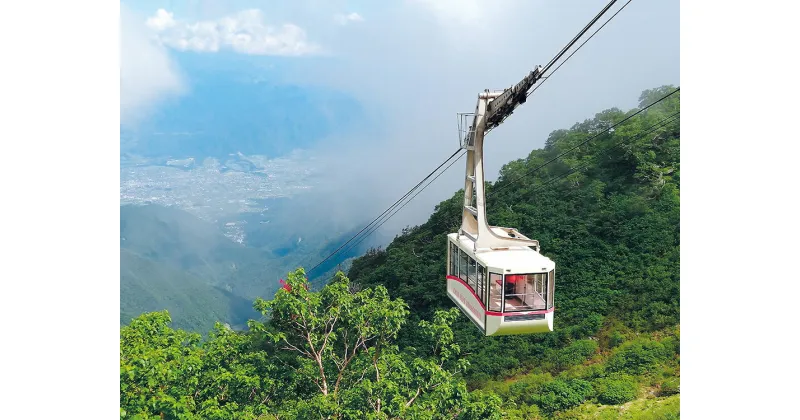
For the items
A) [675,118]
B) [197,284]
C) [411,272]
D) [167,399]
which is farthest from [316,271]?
[167,399]

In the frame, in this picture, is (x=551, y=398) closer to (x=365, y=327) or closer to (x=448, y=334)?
(x=448, y=334)

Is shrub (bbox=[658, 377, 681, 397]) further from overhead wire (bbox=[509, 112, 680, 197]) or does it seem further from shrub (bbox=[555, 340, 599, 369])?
overhead wire (bbox=[509, 112, 680, 197])

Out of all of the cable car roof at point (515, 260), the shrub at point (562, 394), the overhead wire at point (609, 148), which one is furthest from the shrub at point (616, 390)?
the overhead wire at point (609, 148)

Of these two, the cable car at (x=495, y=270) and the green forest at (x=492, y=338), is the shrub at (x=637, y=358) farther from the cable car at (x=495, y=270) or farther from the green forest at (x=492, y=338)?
the cable car at (x=495, y=270)

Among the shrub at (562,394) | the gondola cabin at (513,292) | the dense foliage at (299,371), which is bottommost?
the shrub at (562,394)

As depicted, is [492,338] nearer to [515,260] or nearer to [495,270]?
[515,260]

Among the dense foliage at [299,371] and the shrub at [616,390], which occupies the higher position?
the dense foliage at [299,371]

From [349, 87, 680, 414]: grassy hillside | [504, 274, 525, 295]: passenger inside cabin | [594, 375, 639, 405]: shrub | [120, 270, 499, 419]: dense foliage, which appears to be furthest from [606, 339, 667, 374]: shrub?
[504, 274, 525, 295]: passenger inside cabin

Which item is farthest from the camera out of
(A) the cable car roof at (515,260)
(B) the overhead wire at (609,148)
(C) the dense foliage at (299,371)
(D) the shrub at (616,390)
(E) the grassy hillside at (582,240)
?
(B) the overhead wire at (609,148)
